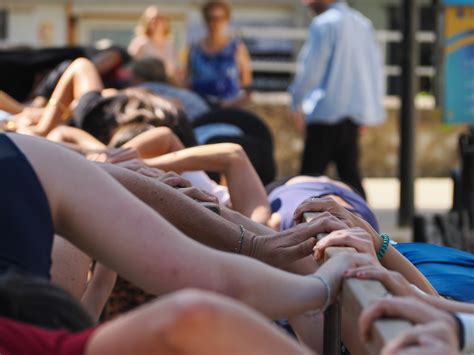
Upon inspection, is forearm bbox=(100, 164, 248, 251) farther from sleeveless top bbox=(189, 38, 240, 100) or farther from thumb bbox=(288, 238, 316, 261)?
sleeveless top bbox=(189, 38, 240, 100)

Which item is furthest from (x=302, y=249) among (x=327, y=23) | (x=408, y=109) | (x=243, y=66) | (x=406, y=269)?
(x=243, y=66)

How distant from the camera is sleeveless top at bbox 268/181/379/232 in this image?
4.04 m

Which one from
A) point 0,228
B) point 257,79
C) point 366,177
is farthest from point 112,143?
point 257,79

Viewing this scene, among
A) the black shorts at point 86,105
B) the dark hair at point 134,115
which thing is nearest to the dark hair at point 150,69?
the black shorts at point 86,105

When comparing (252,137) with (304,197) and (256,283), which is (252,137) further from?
(256,283)

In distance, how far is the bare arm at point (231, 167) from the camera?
4160mm

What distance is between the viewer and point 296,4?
18.7 meters

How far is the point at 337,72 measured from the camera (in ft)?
26.7

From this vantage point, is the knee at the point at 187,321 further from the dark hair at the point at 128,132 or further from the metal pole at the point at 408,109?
the metal pole at the point at 408,109

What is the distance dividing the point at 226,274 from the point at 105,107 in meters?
3.22

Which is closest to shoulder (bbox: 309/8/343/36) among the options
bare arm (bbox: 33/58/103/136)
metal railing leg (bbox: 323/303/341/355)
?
bare arm (bbox: 33/58/103/136)

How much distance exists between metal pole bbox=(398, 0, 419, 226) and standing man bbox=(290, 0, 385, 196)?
112 cm

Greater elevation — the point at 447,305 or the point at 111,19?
the point at 447,305

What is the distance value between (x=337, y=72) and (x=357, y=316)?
6.02m
